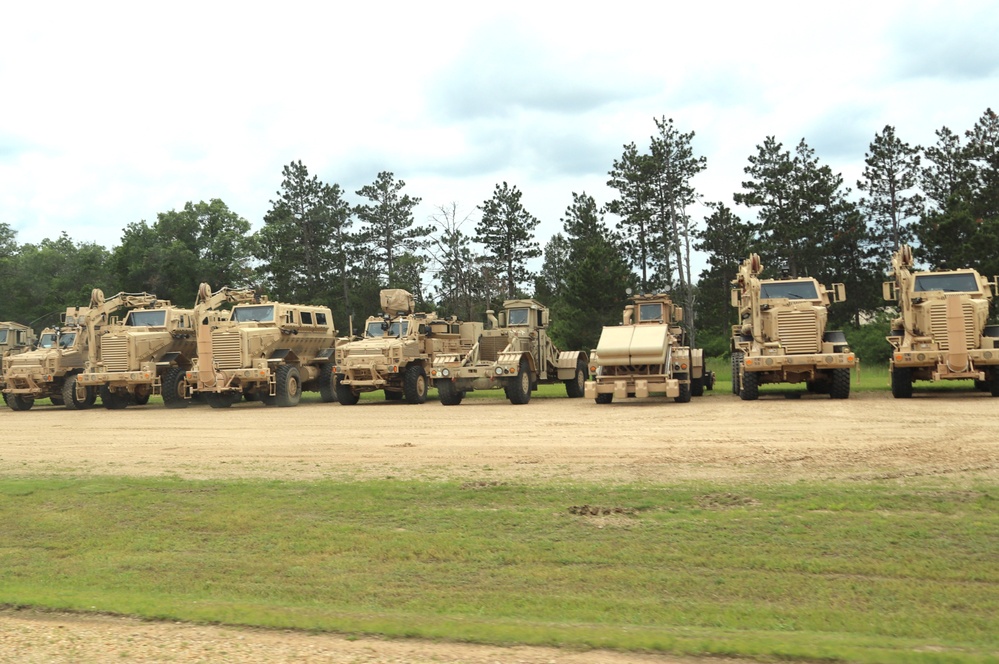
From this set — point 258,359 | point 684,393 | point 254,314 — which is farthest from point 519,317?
point 254,314

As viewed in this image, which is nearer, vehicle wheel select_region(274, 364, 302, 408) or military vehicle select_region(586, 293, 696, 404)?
military vehicle select_region(586, 293, 696, 404)

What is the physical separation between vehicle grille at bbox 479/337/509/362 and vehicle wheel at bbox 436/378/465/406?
6.72ft

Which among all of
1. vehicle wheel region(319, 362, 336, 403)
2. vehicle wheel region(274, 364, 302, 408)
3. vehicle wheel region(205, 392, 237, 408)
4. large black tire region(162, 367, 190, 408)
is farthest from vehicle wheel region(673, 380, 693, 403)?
large black tire region(162, 367, 190, 408)

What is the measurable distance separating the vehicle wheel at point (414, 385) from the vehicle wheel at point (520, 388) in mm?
3144

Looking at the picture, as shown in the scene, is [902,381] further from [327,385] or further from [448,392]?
[327,385]

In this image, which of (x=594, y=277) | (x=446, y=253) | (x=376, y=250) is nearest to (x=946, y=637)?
(x=594, y=277)

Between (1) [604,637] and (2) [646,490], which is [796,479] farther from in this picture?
(1) [604,637]

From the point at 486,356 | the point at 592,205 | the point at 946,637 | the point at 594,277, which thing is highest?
the point at 592,205

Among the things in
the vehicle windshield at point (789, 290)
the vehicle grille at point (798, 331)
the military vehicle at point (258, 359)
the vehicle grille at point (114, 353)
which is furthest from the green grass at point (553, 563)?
the vehicle grille at point (114, 353)

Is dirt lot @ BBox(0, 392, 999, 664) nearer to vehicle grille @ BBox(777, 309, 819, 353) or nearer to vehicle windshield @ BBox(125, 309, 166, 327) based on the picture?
vehicle grille @ BBox(777, 309, 819, 353)

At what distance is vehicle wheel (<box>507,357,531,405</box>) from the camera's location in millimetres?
26084

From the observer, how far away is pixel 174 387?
30422 mm

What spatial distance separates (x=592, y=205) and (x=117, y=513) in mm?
51011

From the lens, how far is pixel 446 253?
58312 mm
